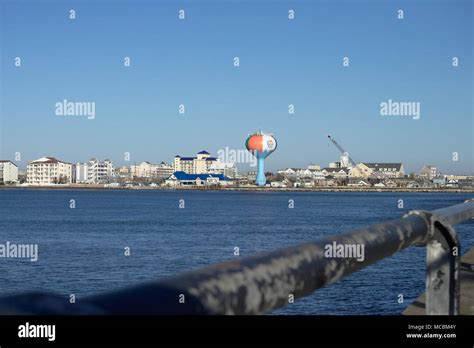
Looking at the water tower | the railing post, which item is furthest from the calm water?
the water tower

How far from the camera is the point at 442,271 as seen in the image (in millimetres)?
2469

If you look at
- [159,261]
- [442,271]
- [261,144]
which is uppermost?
[261,144]

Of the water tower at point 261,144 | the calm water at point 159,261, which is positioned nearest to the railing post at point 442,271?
the calm water at point 159,261

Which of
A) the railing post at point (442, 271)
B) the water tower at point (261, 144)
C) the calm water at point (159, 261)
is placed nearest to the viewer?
the railing post at point (442, 271)

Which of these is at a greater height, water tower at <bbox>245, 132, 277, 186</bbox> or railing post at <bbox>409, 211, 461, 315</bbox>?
water tower at <bbox>245, 132, 277, 186</bbox>

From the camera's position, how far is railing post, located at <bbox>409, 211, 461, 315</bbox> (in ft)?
7.95

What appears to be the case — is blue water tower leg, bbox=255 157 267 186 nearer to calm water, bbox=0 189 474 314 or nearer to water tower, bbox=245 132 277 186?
water tower, bbox=245 132 277 186

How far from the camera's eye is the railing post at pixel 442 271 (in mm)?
2422

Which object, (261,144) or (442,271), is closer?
(442,271)

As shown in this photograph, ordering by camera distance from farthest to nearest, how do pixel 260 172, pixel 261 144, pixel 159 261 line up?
pixel 260 172 < pixel 261 144 < pixel 159 261

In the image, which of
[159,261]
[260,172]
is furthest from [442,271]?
[260,172]

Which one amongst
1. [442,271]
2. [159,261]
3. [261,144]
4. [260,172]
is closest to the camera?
[442,271]

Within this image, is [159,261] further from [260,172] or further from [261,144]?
[260,172]

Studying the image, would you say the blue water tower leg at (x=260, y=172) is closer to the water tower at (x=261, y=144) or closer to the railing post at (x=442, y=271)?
the water tower at (x=261, y=144)
